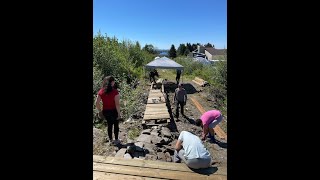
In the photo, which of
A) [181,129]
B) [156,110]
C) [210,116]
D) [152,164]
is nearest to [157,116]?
[156,110]

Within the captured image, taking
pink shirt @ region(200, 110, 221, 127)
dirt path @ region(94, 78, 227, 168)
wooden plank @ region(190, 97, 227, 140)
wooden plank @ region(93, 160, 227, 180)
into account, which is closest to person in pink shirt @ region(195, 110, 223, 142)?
pink shirt @ region(200, 110, 221, 127)

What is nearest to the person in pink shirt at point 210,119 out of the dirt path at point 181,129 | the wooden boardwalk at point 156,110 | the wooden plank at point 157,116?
the dirt path at point 181,129

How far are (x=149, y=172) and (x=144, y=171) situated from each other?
0.08 m

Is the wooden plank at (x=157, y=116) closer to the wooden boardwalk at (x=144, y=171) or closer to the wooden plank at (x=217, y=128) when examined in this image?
the wooden plank at (x=217, y=128)

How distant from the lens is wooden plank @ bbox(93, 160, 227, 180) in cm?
377

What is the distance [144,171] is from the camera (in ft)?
12.7

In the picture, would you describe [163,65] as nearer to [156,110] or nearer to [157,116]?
[156,110]

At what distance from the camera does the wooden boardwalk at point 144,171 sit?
372 centimetres
